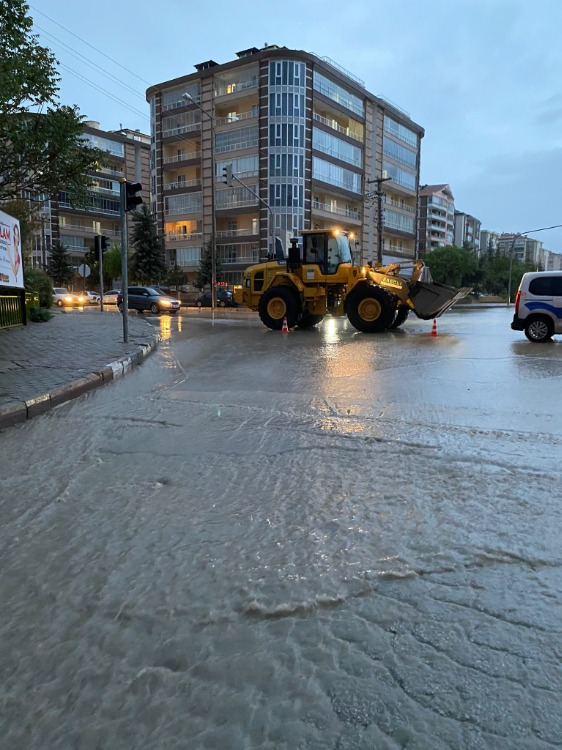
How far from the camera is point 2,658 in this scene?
88.4 inches

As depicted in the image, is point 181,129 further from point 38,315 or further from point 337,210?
point 38,315

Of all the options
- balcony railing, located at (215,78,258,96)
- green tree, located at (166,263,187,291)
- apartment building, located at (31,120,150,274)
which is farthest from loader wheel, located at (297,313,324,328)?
apartment building, located at (31,120,150,274)

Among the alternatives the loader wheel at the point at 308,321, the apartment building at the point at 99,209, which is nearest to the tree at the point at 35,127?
the loader wheel at the point at 308,321

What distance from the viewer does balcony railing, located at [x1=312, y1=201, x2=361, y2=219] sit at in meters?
56.5

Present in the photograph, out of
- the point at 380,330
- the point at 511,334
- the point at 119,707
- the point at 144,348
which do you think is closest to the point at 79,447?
the point at 119,707

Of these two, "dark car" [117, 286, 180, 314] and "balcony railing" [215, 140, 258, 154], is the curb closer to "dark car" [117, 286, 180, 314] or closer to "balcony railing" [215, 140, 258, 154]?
"dark car" [117, 286, 180, 314]

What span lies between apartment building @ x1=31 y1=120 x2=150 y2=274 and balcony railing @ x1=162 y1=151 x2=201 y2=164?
1310 cm

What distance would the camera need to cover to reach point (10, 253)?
594 inches

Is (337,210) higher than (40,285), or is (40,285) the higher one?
(337,210)

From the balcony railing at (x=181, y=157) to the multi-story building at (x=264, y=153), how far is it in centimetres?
14

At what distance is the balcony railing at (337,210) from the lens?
56.5 m

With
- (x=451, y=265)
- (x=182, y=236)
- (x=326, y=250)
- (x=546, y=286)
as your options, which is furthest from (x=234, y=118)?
(x=546, y=286)

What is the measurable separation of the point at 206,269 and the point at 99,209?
2967 centimetres

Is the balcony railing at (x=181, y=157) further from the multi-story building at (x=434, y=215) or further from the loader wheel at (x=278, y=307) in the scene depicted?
the multi-story building at (x=434, y=215)
